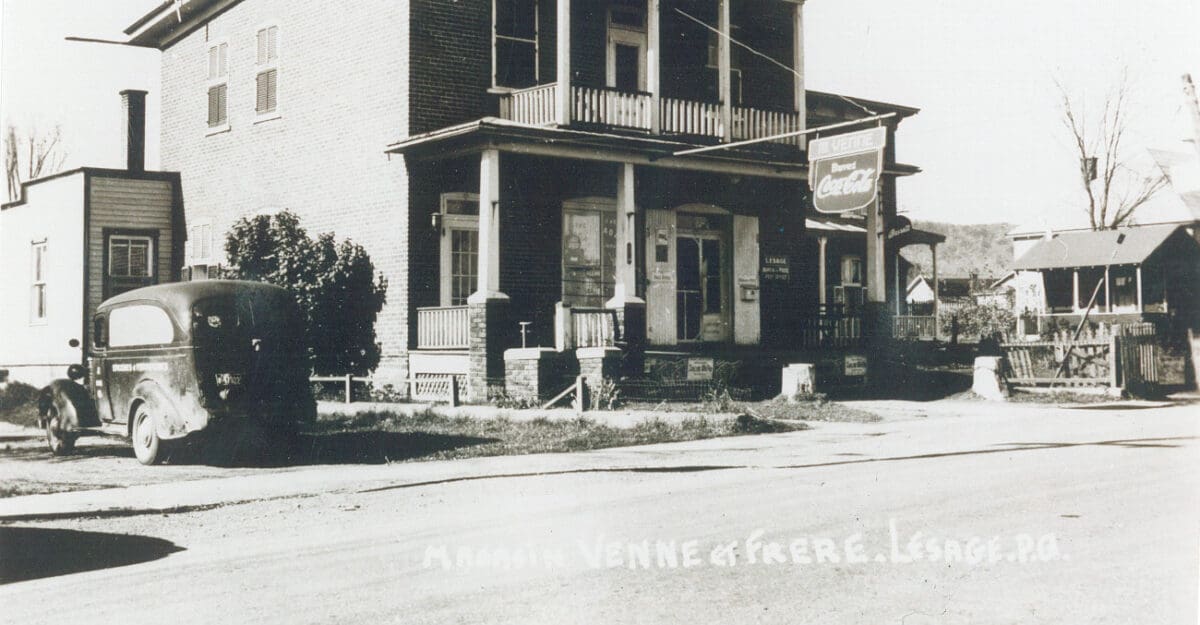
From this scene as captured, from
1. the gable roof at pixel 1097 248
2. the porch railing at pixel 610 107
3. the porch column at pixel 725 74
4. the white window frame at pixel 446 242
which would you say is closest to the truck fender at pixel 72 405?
the white window frame at pixel 446 242

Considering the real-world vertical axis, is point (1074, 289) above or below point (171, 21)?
below

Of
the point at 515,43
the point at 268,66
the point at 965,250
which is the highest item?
the point at 965,250

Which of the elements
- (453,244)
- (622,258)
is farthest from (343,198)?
(622,258)

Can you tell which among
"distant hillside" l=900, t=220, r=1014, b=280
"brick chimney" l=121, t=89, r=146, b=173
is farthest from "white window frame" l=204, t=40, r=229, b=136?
"distant hillside" l=900, t=220, r=1014, b=280

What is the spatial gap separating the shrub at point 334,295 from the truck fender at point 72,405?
6.33m

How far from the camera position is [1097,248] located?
119 ft

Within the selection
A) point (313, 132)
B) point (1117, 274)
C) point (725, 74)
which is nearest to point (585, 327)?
point (725, 74)

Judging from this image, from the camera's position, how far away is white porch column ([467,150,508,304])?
17031 mm

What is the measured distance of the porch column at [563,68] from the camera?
18031 mm

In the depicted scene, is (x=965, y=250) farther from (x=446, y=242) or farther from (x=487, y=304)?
A: (x=487, y=304)

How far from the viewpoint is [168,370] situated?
11.8m

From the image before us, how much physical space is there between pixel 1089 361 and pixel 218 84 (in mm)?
18801

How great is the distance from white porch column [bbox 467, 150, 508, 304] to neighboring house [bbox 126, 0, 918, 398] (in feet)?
0.12

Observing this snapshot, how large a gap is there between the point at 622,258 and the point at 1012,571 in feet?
40.6
